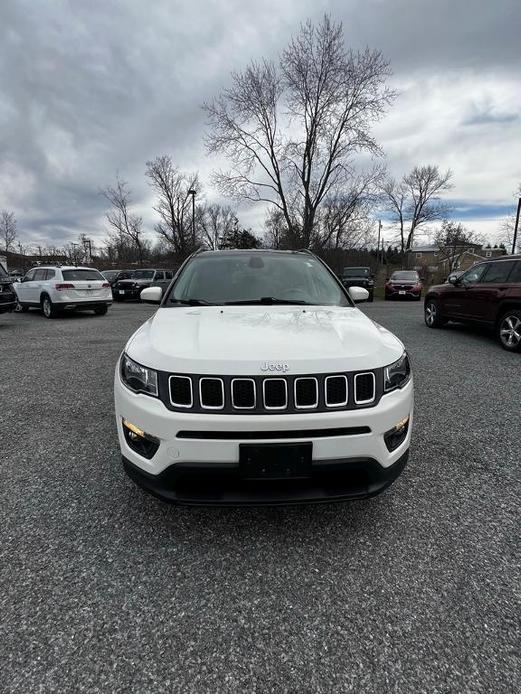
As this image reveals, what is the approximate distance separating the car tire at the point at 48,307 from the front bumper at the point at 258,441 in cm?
1223

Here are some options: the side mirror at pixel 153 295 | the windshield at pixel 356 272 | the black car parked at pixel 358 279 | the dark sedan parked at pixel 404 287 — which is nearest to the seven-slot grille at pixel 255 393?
the side mirror at pixel 153 295

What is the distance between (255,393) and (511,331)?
23.2 feet

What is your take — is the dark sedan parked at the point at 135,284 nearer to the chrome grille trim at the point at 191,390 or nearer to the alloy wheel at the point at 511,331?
the alloy wheel at the point at 511,331

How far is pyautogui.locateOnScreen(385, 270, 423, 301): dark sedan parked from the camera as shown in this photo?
21.4 metres

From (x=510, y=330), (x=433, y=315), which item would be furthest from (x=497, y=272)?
(x=433, y=315)

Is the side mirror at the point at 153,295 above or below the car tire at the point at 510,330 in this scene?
above

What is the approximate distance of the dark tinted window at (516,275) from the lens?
735 cm

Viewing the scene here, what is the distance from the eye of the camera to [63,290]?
12.6m

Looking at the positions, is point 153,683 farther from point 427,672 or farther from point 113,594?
point 427,672

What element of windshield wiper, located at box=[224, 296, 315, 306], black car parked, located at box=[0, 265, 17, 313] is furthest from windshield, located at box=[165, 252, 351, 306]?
black car parked, located at box=[0, 265, 17, 313]

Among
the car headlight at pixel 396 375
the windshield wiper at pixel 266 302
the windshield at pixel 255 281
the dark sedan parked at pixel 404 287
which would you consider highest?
the windshield at pixel 255 281

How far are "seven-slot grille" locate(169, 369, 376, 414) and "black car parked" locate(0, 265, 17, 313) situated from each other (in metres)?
10.3

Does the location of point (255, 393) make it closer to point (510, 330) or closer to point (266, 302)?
point (266, 302)

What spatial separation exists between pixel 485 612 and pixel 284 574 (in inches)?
36.2
